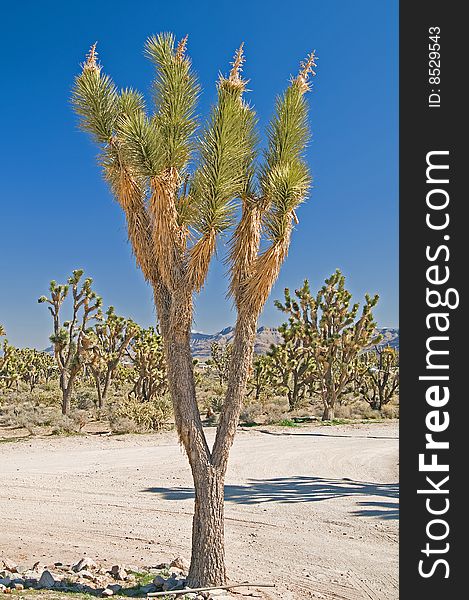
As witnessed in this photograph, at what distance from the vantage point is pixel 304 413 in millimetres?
24656

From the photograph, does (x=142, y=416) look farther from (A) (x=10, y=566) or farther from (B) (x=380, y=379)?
(A) (x=10, y=566)

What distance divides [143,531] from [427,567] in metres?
5.34

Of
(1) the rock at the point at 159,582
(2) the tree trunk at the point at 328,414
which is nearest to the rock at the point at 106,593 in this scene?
(1) the rock at the point at 159,582

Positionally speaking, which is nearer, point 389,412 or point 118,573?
point 118,573

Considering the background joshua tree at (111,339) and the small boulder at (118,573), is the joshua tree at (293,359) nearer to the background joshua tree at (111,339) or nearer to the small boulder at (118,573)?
the background joshua tree at (111,339)

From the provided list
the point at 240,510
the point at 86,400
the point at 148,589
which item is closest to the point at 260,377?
the point at 86,400

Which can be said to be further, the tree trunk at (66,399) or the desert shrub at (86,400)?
the desert shrub at (86,400)

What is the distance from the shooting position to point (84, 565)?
6578mm

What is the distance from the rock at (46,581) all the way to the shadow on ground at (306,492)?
14.8ft

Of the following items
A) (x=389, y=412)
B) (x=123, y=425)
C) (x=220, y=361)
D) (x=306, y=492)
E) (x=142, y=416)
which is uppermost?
(x=220, y=361)

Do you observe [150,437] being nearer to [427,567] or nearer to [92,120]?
[92,120]

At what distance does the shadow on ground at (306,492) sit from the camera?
1002cm

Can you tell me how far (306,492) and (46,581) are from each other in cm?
586

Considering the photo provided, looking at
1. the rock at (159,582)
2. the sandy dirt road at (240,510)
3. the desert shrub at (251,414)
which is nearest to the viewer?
the rock at (159,582)
